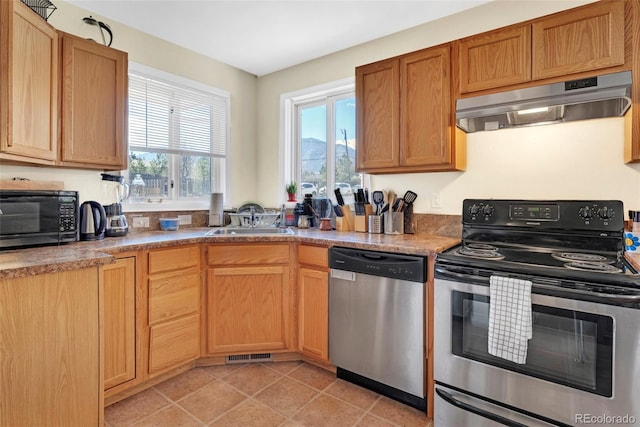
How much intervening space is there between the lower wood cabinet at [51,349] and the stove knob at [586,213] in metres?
2.47

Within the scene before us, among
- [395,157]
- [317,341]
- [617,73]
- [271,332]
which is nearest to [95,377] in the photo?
[271,332]

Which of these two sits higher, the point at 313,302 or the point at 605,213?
the point at 605,213

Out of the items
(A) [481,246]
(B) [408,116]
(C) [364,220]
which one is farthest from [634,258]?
(C) [364,220]

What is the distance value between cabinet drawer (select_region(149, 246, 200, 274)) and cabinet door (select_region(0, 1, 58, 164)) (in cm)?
81

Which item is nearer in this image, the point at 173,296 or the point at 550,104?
the point at 550,104

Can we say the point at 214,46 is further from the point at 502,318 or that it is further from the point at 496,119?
the point at 502,318

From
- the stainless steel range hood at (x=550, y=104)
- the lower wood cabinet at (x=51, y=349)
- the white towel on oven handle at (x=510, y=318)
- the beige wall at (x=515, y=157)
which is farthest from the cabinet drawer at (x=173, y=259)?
the stainless steel range hood at (x=550, y=104)

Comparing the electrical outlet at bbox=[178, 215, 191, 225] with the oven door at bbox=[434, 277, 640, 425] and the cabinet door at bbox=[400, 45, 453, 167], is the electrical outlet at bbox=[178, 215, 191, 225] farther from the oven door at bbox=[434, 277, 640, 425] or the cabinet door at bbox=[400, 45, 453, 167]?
the oven door at bbox=[434, 277, 640, 425]

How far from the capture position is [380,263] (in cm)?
192

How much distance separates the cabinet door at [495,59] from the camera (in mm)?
1812

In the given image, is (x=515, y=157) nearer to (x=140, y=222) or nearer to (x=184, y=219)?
→ (x=184, y=219)

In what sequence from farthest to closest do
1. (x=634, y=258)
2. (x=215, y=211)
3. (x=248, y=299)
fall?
(x=215, y=211)
(x=248, y=299)
(x=634, y=258)

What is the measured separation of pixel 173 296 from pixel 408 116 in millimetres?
1952

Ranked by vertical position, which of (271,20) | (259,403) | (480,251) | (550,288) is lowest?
(259,403)
